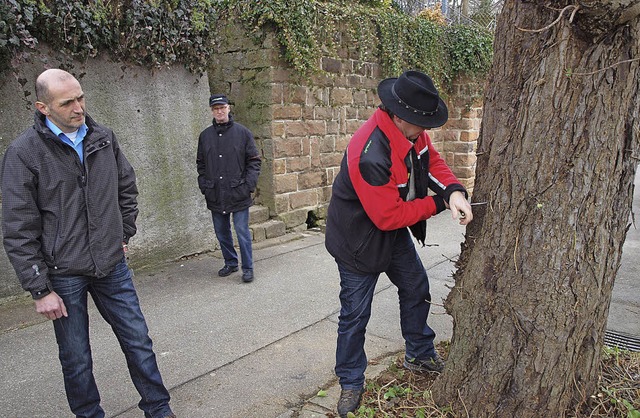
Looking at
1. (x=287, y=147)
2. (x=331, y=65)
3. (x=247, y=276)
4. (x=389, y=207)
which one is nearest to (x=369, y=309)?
(x=389, y=207)

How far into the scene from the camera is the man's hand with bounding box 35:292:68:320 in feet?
8.58

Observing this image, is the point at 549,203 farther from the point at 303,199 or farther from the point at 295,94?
the point at 303,199

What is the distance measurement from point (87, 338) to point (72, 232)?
56 cm

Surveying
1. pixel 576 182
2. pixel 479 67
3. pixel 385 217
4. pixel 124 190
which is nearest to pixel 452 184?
pixel 385 217

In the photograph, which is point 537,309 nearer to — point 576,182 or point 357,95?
point 576,182

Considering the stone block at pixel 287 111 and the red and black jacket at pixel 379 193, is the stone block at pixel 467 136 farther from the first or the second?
the red and black jacket at pixel 379 193

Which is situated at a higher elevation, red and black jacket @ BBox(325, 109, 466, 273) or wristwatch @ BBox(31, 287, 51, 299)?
red and black jacket @ BBox(325, 109, 466, 273)

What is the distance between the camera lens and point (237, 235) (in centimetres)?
566

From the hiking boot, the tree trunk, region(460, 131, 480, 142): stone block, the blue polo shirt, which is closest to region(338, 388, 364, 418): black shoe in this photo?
the hiking boot

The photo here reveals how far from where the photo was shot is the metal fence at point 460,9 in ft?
36.0

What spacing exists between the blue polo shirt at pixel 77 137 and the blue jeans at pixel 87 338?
2.03 feet

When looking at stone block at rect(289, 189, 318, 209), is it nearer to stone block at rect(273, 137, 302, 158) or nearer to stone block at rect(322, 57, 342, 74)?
stone block at rect(273, 137, 302, 158)

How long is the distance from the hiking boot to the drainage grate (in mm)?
1390

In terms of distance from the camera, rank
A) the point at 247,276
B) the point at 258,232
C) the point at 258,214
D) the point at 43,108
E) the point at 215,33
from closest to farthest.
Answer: the point at 43,108, the point at 247,276, the point at 215,33, the point at 258,232, the point at 258,214
